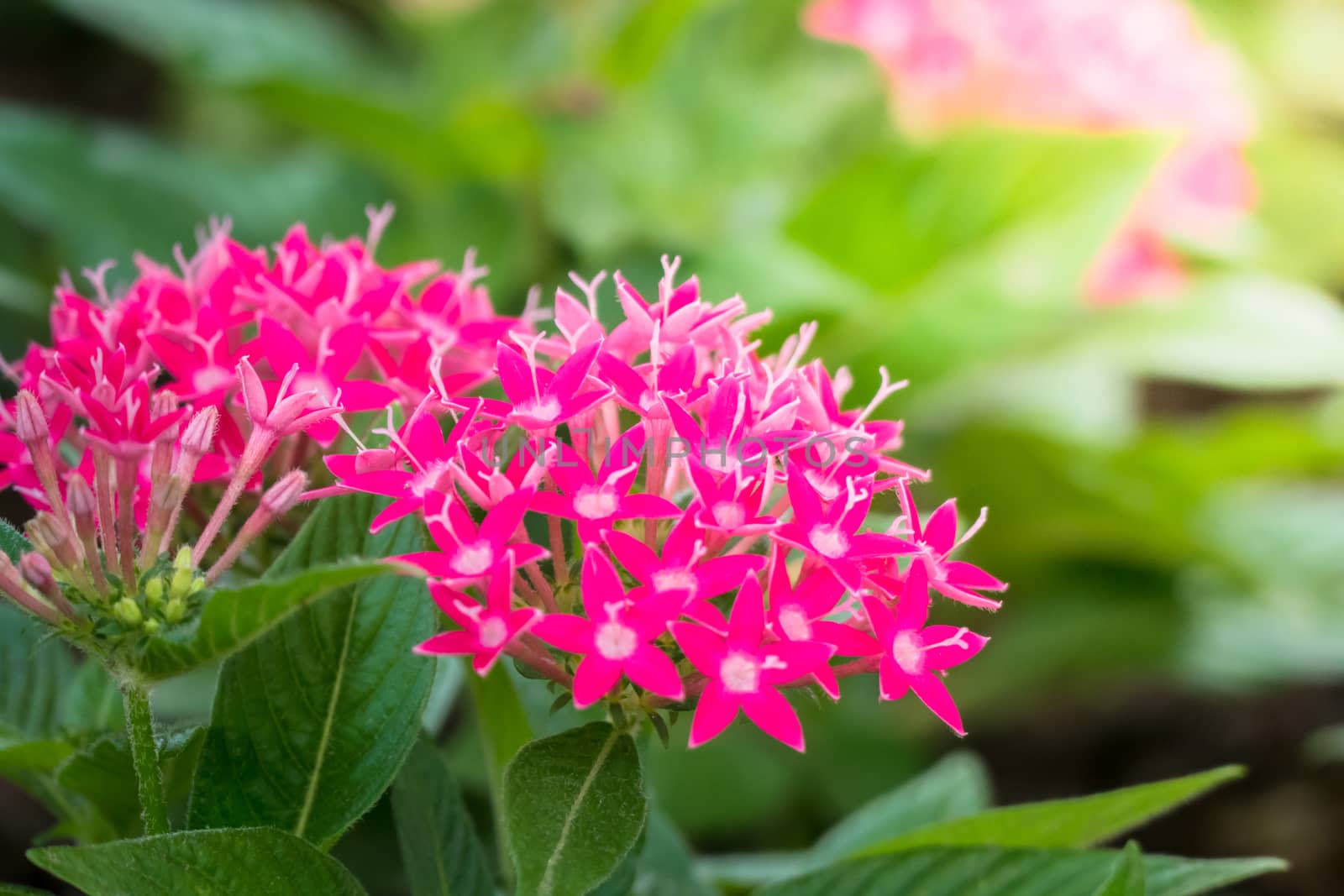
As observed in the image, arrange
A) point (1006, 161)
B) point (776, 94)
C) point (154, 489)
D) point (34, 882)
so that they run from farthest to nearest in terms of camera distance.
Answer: point (776, 94) → point (1006, 161) → point (34, 882) → point (154, 489)

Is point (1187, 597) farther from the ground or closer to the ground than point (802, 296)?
closer to the ground

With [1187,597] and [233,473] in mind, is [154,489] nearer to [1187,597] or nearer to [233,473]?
[233,473]

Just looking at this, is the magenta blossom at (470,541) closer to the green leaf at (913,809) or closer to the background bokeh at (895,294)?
the green leaf at (913,809)

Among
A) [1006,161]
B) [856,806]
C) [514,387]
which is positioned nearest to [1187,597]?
[856,806]

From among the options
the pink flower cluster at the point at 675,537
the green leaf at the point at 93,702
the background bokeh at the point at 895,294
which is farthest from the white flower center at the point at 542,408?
the background bokeh at the point at 895,294

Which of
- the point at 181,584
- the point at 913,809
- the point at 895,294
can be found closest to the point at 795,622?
the point at 181,584

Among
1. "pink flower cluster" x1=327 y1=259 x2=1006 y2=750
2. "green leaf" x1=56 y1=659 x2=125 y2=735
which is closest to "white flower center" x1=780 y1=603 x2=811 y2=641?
"pink flower cluster" x1=327 y1=259 x2=1006 y2=750
